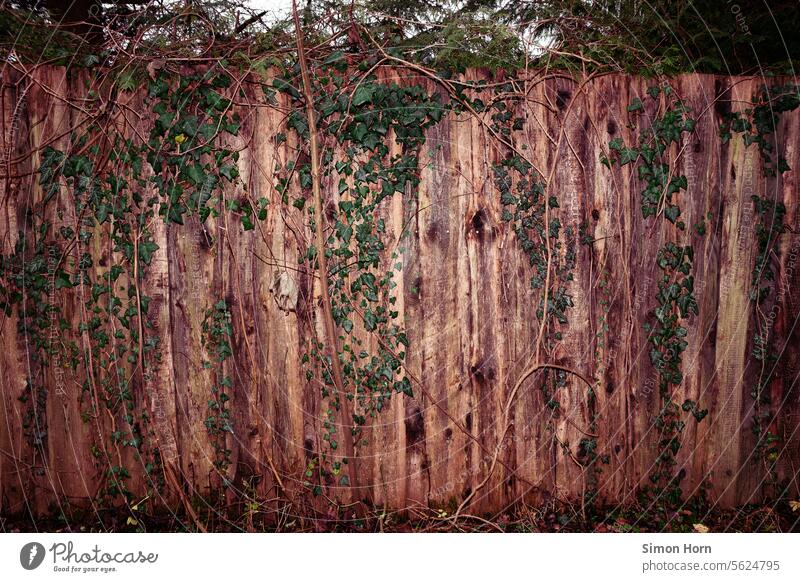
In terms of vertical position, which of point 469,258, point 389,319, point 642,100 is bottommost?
point 389,319

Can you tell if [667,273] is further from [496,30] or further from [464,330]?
[496,30]

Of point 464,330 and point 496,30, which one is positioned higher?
point 496,30

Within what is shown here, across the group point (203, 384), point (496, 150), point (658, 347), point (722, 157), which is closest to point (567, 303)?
point (658, 347)

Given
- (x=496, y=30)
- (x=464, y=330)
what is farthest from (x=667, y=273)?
(x=496, y=30)

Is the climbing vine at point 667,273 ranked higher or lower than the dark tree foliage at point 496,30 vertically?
lower

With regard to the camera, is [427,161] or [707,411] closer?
[427,161]

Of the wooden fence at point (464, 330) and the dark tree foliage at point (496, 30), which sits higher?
the dark tree foliage at point (496, 30)

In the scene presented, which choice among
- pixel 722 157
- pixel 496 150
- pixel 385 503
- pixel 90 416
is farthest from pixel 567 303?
pixel 90 416

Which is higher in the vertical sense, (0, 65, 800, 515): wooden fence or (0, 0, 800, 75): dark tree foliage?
(0, 0, 800, 75): dark tree foliage

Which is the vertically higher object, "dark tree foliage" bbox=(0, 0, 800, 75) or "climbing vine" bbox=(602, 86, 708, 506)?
"dark tree foliage" bbox=(0, 0, 800, 75)

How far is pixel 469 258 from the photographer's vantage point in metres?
3.00

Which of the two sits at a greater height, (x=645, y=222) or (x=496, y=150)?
(x=496, y=150)

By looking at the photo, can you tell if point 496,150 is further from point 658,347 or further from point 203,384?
point 203,384

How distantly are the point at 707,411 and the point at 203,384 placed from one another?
2.90m
